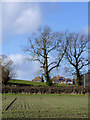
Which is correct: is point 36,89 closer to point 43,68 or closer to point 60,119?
point 43,68

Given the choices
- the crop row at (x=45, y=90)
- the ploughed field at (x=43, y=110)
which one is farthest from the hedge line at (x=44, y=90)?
the ploughed field at (x=43, y=110)

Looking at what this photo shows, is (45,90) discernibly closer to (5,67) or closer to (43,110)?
(5,67)

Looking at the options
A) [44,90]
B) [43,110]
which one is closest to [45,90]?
[44,90]

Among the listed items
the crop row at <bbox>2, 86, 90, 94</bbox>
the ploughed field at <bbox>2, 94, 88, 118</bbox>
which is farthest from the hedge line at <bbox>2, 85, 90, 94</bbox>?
the ploughed field at <bbox>2, 94, 88, 118</bbox>

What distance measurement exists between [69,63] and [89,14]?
84.8ft

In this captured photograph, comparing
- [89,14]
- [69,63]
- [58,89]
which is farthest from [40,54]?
[89,14]

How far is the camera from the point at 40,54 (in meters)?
32.1

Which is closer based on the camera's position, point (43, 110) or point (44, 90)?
point (43, 110)

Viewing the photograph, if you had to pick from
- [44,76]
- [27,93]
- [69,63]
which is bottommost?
[27,93]

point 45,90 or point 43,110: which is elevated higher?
point 43,110

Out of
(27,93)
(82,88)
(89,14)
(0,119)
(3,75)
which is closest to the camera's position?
(0,119)

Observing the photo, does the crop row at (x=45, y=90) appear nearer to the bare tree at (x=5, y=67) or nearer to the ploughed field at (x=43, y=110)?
the bare tree at (x=5, y=67)

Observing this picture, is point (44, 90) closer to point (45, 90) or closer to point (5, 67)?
point (45, 90)

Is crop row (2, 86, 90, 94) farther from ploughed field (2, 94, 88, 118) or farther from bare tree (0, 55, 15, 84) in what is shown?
ploughed field (2, 94, 88, 118)
